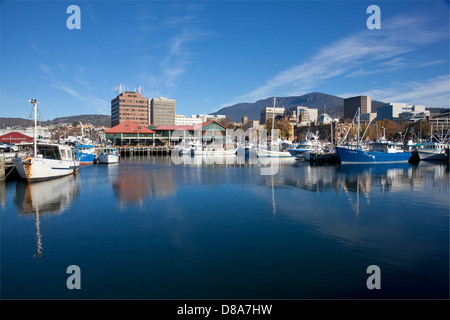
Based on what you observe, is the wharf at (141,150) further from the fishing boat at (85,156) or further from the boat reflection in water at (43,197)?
the boat reflection in water at (43,197)

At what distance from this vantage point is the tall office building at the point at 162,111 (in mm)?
187000

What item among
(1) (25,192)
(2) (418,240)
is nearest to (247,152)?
(1) (25,192)

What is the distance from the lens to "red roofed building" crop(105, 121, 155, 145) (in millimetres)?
86875

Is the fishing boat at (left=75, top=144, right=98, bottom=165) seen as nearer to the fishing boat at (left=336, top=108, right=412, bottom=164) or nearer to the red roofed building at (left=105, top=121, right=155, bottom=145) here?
the red roofed building at (left=105, top=121, right=155, bottom=145)

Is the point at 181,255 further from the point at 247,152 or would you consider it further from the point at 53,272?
the point at 247,152

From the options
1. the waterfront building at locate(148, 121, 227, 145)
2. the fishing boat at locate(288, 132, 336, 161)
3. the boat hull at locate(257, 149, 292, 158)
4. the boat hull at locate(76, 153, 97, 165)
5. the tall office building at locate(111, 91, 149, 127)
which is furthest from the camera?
the tall office building at locate(111, 91, 149, 127)

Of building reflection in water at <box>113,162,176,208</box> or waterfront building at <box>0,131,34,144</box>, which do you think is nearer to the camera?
building reflection in water at <box>113,162,176,208</box>

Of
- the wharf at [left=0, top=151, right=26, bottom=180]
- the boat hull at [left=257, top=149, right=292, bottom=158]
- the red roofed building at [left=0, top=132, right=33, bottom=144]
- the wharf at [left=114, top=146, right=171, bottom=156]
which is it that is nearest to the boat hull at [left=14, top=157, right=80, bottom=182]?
the wharf at [left=0, top=151, right=26, bottom=180]

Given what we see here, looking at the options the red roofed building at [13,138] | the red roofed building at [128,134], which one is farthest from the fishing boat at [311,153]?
the red roofed building at [13,138]

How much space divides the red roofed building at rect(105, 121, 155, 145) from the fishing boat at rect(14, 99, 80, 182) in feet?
168

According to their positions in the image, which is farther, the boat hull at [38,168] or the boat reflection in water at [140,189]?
the boat hull at [38,168]

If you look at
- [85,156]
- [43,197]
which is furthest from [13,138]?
[43,197]

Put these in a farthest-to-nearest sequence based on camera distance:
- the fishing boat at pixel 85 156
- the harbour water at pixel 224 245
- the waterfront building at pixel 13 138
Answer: the waterfront building at pixel 13 138 → the fishing boat at pixel 85 156 → the harbour water at pixel 224 245

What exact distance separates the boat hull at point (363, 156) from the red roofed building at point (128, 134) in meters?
58.0
